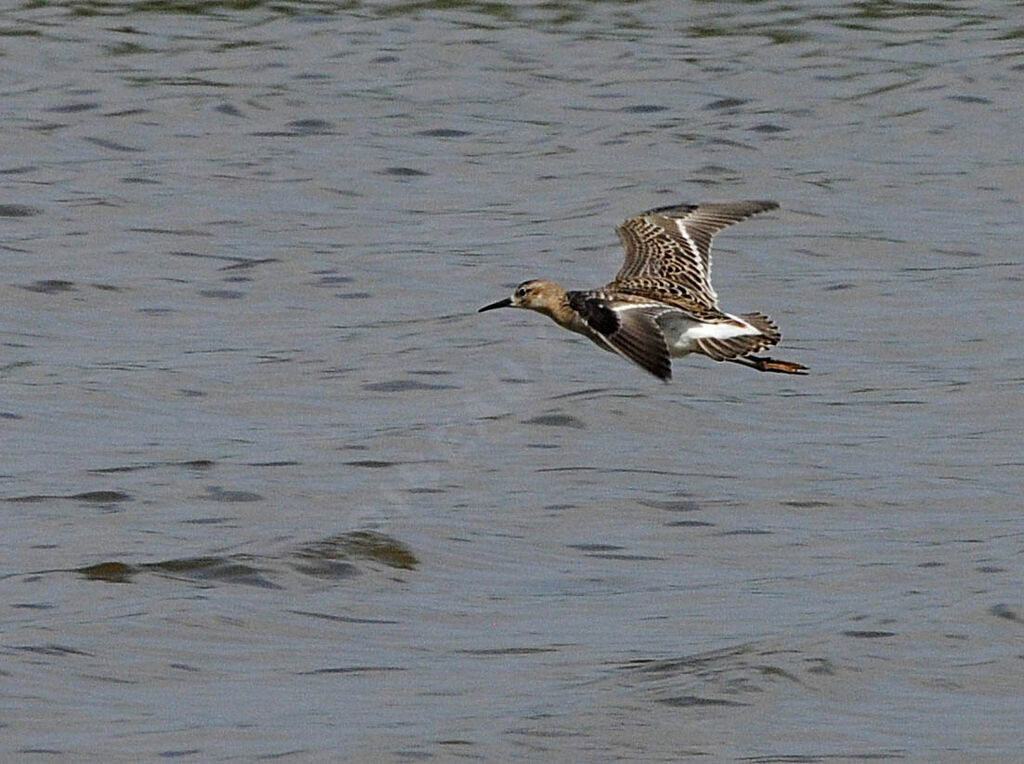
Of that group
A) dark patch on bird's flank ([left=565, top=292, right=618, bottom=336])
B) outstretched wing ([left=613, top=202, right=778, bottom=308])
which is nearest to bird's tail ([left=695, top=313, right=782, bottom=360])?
dark patch on bird's flank ([left=565, top=292, right=618, bottom=336])

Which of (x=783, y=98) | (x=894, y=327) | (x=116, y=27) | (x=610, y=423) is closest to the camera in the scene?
(x=610, y=423)

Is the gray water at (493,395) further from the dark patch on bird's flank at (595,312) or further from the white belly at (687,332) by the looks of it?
the dark patch on bird's flank at (595,312)

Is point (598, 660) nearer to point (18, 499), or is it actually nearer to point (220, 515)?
point (220, 515)

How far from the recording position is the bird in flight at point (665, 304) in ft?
30.0

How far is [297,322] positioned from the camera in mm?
14242

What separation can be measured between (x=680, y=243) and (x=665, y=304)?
152cm

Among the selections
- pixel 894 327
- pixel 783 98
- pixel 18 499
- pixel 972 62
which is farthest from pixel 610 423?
pixel 972 62

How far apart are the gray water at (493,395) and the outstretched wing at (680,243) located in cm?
106

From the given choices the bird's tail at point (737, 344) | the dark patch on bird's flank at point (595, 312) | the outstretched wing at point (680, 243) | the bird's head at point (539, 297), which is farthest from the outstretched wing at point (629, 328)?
the outstretched wing at point (680, 243)

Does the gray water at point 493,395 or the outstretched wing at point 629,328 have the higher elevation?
the outstretched wing at point 629,328

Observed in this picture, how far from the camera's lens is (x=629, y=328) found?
912cm

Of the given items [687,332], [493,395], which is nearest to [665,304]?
[687,332]

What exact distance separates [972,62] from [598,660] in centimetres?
1258

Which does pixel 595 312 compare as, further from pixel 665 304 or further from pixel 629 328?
pixel 665 304
